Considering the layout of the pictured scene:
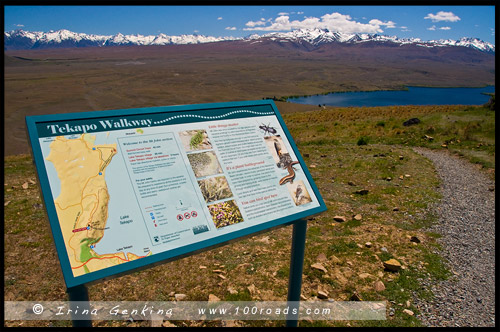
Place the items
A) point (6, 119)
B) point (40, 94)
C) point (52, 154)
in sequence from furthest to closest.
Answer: point (40, 94)
point (6, 119)
point (52, 154)

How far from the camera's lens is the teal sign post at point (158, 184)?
302 cm

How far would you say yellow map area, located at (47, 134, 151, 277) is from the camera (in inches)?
115

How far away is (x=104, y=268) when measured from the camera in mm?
2916

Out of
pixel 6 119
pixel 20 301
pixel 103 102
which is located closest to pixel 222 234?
pixel 20 301

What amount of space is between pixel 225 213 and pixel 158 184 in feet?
2.63

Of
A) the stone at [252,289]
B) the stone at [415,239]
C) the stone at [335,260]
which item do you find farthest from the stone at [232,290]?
the stone at [415,239]

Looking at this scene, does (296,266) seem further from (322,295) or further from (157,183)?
(157,183)

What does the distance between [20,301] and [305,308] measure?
4696mm

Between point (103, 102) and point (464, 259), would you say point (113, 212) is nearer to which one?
point (464, 259)

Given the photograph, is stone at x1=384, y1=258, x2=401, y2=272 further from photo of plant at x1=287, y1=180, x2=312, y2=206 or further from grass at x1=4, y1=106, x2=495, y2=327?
photo of plant at x1=287, y1=180, x2=312, y2=206

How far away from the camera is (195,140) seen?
13.1ft

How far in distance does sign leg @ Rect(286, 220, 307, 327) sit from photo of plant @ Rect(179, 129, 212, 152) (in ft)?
5.12

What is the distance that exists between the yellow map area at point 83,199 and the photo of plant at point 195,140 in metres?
0.81

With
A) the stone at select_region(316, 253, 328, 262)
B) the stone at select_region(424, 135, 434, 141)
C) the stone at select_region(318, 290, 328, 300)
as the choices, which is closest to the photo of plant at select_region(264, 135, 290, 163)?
the stone at select_region(318, 290, 328, 300)
